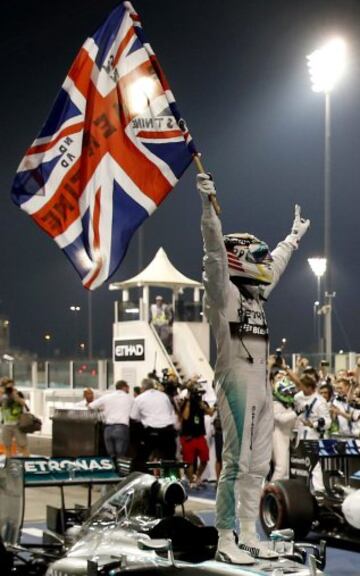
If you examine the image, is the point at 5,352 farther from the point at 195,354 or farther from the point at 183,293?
the point at 195,354

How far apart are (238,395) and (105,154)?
Result: 2.53 m

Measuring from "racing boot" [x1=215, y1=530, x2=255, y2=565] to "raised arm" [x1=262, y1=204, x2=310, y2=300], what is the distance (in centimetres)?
154

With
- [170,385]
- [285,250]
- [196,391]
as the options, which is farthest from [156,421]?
[285,250]

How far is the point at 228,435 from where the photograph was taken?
569 centimetres

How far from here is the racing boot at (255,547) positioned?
18.7ft

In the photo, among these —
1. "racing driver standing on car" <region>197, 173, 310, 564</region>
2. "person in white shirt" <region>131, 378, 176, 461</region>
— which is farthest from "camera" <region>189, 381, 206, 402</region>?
"racing driver standing on car" <region>197, 173, 310, 564</region>

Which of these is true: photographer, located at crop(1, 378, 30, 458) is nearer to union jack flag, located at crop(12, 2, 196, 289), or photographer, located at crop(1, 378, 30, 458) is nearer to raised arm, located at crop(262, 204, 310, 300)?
union jack flag, located at crop(12, 2, 196, 289)

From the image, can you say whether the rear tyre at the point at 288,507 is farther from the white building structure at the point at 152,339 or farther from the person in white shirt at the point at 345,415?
the white building structure at the point at 152,339

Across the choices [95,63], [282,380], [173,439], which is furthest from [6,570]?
[173,439]

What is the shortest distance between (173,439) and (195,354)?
10.9 m

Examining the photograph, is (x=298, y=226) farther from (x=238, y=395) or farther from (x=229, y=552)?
(x=229, y=552)

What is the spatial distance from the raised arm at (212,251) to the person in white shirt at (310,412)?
584cm

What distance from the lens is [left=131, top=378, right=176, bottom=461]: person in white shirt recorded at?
1420 cm

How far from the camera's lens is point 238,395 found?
5.67 metres
